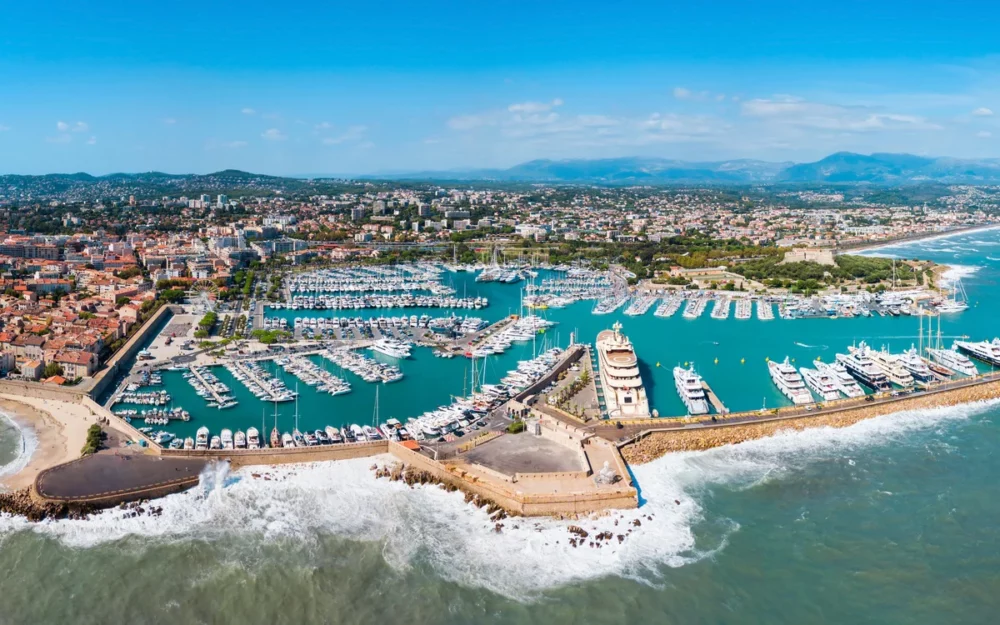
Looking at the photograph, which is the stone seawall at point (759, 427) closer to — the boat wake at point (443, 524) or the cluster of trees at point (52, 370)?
the boat wake at point (443, 524)

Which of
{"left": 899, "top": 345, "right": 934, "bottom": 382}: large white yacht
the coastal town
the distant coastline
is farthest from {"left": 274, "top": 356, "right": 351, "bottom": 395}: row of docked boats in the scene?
the distant coastline

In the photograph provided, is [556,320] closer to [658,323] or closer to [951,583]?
[658,323]

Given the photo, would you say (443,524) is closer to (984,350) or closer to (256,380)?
(256,380)

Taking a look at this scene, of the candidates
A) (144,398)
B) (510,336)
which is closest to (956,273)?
(510,336)

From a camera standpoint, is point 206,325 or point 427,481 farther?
point 206,325

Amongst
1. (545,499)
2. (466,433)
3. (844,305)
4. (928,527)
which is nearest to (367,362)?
(466,433)

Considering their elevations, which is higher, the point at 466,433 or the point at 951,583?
the point at 466,433

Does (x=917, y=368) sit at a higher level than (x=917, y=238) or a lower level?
lower

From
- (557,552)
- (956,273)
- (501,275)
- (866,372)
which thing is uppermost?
(501,275)

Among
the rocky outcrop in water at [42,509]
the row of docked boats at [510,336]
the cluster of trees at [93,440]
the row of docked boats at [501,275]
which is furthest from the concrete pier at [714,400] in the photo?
the row of docked boats at [501,275]
